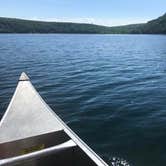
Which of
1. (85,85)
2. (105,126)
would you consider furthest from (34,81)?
(105,126)

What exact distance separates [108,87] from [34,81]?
7592 mm

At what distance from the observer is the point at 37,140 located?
10195 mm

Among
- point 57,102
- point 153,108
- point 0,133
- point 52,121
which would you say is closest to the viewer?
point 0,133

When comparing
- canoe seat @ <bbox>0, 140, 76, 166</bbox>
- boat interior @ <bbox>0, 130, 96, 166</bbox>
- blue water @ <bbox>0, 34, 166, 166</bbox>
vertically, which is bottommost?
blue water @ <bbox>0, 34, 166, 166</bbox>

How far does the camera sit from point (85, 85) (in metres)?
26.2

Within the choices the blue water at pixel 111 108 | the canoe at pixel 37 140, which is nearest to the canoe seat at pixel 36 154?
the canoe at pixel 37 140

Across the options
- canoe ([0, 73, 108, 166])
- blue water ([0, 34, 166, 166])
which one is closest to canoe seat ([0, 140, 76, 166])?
canoe ([0, 73, 108, 166])

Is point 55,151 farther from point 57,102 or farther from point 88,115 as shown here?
point 57,102

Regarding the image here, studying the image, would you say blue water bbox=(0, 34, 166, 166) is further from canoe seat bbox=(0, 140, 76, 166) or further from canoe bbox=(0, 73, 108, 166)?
canoe seat bbox=(0, 140, 76, 166)

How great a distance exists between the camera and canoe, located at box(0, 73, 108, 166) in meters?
8.36

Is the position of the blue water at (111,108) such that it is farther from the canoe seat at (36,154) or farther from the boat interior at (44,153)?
the canoe seat at (36,154)

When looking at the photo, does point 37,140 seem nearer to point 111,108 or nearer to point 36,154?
point 36,154

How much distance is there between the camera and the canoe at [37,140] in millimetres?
8364

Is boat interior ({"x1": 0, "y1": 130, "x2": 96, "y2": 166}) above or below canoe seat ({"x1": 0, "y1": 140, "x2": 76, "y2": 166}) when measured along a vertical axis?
below
